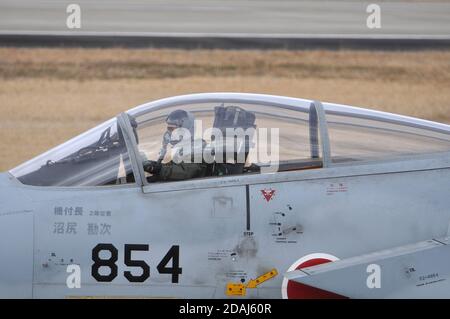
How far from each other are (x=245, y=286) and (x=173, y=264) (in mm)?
520

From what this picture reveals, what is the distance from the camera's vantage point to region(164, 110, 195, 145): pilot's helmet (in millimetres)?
6121

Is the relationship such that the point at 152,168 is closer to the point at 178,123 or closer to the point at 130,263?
the point at 178,123

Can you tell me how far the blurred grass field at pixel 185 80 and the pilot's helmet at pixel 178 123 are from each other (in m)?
8.97

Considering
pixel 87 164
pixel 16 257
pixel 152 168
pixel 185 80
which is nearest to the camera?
pixel 16 257

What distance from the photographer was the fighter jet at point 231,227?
5.67 m

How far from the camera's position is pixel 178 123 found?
6168mm

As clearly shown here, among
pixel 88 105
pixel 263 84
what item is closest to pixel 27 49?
pixel 88 105

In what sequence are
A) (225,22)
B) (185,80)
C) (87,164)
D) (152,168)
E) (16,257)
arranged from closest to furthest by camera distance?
1. (16,257)
2. (152,168)
3. (87,164)
4. (185,80)
5. (225,22)

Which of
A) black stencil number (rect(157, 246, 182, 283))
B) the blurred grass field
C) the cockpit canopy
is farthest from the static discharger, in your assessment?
the blurred grass field

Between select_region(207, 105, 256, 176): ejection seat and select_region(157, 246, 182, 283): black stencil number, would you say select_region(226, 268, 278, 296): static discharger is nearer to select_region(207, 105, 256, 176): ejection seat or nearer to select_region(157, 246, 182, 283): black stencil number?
select_region(157, 246, 182, 283): black stencil number

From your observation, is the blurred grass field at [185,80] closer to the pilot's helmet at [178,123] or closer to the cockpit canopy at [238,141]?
the cockpit canopy at [238,141]

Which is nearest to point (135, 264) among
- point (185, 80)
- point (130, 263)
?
point (130, 263)

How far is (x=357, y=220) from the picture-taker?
5.76 metres

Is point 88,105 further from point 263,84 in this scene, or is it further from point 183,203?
point 183,203
